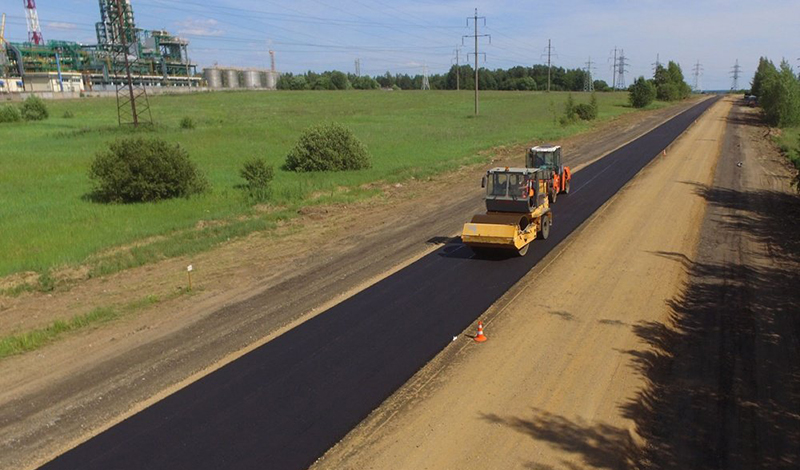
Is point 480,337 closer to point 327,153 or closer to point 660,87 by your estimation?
point 327,153

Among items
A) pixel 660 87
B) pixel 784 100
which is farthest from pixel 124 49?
pixel 660 87

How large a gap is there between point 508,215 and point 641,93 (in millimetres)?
84070

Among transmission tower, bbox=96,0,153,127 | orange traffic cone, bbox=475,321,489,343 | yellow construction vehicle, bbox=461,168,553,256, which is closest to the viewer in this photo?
orange traffic cone, bbox=475,321,489,343

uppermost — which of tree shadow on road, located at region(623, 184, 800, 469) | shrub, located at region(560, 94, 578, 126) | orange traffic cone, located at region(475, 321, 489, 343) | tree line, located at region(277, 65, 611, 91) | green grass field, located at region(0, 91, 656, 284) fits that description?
tree line, located at region(277, 65, 611, 91)

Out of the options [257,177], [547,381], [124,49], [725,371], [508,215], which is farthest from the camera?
[124,49]

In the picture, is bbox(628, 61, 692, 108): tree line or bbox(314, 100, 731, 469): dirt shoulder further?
bbox(628, 61, 692, 108): tree line

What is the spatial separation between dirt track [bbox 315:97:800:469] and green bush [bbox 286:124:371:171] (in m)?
17.2

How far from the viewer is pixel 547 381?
9125 mm

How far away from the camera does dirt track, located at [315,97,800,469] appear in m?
7.42

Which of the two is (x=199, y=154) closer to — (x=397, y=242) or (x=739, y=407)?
(x=397, y=242)

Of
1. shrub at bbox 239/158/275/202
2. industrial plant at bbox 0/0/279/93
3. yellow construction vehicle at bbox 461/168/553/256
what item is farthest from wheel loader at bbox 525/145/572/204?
industrial plant at bbox 0/0/279/93

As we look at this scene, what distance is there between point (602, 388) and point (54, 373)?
9.50 m

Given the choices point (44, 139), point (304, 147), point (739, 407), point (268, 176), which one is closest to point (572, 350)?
point (739, 407)

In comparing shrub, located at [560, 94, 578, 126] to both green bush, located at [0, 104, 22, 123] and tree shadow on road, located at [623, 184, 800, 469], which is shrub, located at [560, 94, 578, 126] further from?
green bush, located at [0, 104, 22, 123]
